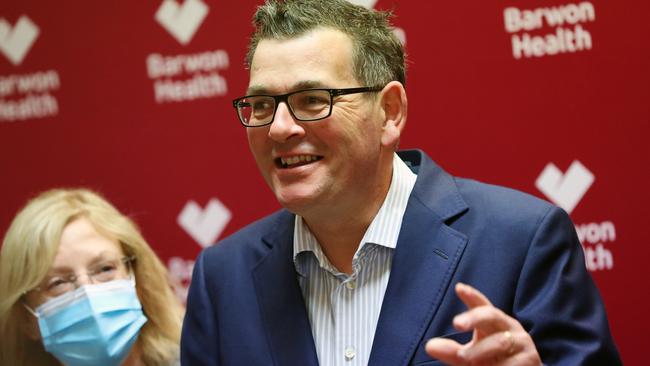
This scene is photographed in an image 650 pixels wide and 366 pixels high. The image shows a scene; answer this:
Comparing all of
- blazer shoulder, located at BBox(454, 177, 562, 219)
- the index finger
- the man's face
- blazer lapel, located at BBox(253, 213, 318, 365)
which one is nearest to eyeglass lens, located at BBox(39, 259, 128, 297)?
blazer lapel, located at BBox(253, 213, 318, 365)

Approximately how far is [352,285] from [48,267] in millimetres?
1176

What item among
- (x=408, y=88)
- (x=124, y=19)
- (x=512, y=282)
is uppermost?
(x=124, y=19)

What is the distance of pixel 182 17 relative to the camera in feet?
11.6

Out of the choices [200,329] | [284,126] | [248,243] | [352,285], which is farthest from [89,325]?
[284,126]

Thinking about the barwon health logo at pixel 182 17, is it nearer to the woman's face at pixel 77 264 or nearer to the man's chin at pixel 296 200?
the woman's face at pixel 77 264

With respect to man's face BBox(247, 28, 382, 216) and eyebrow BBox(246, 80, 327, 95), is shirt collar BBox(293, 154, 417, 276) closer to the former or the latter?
man's face BBox(247, 28, 382, 216)

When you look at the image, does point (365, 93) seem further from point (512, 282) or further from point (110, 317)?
point (110, 317)

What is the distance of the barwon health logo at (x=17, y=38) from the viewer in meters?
3.69

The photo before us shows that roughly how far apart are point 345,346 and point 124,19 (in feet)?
6.33

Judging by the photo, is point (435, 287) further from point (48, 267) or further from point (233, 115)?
point (233, 115)

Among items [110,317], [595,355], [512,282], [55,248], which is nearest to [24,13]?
[55,248]

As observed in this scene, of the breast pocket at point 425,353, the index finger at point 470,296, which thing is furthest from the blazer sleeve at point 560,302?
the index finger at point 470,296

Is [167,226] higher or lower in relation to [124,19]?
lower

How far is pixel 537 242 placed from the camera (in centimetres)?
210
